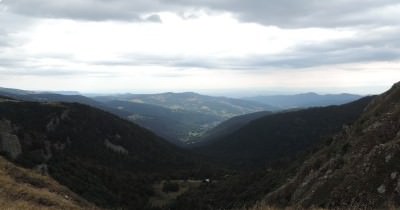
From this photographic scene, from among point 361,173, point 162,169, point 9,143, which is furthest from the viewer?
point 162,169

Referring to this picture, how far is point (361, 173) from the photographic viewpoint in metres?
23.5

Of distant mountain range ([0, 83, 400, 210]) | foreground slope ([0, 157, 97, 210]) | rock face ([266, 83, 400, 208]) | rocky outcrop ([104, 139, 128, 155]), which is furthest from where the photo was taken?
rocky outcrop ([104, 139, 128, 155])

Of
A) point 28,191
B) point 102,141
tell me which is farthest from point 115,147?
point 28,191

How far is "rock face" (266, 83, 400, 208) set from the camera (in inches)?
812

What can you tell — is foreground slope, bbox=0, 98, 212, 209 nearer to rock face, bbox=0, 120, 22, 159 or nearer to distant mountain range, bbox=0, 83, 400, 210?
distant mountain range, bbox=0, 83, 400, 210

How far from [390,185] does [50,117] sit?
482 feet

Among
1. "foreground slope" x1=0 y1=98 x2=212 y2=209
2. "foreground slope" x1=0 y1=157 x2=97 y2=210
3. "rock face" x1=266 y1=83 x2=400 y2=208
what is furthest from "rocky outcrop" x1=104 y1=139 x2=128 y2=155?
"foreground slope" x1=0 y1=157 x2=97 y2=210

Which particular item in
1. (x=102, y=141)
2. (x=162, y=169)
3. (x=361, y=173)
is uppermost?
(x=361, y=173)

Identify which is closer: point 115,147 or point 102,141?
point 102,141

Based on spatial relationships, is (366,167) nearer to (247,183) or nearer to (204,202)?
(204,202)

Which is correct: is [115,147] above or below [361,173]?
below

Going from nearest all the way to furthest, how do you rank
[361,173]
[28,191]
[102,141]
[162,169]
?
[361,173] < [28,191] < [162,169] < [102,141]

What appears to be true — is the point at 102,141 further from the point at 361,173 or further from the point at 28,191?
the point at 361,173

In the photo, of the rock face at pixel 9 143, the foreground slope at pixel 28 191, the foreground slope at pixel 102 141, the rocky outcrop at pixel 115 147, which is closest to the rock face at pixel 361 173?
the foreground slope at pixel 28 191
